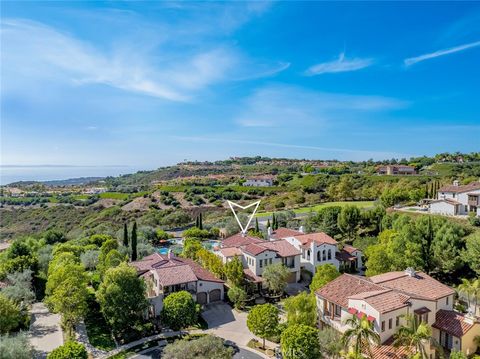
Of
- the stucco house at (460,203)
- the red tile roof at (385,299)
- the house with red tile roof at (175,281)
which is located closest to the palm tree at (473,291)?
the red tile roof at (385,299)

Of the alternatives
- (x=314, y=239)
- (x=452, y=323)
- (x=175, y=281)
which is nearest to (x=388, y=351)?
(x=452, y=323)

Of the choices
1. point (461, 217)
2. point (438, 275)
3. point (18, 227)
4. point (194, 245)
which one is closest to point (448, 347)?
point (438, 275)

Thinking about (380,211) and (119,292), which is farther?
(380,211)

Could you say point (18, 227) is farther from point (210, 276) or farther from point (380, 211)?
point (380, 211)

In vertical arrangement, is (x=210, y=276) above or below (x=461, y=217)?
below

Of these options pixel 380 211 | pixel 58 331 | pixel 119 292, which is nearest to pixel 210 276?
pixel 119 292

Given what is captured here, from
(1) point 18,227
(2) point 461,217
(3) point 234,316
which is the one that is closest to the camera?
(3) point 234,316

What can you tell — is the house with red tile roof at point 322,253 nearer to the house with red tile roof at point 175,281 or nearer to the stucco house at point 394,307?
the stucco house at point 394,307

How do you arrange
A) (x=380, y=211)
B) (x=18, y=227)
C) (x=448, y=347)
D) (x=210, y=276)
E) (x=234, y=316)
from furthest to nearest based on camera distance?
(x=18, y=227) < (x=380, y=211) < (x=210, y=276) < (x=234, y=316) < (x=448, y=347)
